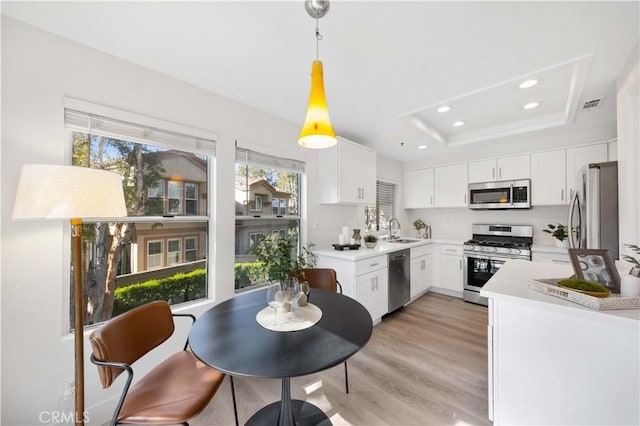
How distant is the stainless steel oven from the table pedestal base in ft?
9.98

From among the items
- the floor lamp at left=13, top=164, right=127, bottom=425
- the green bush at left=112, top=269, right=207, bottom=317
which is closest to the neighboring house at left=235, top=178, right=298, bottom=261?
the green bush at left=112, top=269, right=207, bottom=317

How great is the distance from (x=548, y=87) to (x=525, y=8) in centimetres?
136

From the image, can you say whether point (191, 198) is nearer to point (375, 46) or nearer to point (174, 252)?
point (174, 252)

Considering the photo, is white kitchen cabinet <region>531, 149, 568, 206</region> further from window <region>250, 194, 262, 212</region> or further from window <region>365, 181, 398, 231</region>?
window <region>250, 194, 262, 212</region>

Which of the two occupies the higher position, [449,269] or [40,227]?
[40,227]

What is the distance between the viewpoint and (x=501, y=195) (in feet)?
12.0

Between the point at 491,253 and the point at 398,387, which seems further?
the point at 491,253

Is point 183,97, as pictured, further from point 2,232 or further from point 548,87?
point 548,87

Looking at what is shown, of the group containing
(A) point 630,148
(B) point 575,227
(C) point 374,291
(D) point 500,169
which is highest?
(D) point 500,169

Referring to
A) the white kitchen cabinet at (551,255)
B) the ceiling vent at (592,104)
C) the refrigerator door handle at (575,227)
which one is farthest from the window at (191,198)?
the white kitchen cabinet at (551,255)

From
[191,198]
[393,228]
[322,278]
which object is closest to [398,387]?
[322,278]

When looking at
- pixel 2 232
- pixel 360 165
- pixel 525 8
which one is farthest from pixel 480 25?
pixel 2 232

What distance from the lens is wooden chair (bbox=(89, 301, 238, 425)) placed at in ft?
3.53

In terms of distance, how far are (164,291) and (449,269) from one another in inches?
156
